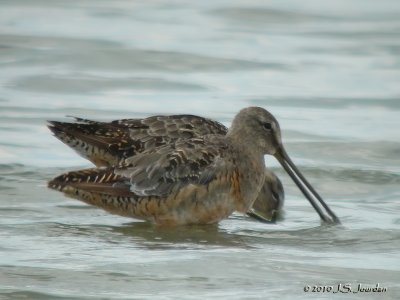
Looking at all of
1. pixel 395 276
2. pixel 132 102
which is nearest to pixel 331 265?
pixel 395 276

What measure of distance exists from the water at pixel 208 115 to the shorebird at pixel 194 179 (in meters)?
0.12

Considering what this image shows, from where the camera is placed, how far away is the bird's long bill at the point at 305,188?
8.04 metres

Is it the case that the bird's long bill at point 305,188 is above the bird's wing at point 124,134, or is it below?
below

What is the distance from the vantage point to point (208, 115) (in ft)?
35.6

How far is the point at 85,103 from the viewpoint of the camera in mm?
11180

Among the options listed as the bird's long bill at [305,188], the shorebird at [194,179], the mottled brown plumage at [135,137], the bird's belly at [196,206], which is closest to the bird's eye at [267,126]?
the shorebird at [194,179]

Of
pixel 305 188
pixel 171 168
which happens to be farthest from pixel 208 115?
pixel 171 168

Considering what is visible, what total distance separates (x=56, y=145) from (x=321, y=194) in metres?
2.04

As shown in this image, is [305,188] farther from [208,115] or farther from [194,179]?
[208,115]

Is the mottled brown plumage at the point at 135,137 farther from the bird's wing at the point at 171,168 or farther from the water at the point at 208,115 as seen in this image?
the bird's wing at the point at 171,168

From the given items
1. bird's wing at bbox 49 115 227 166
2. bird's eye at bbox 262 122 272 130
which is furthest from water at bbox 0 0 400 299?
bird's eye at bbox 262 122 272 130

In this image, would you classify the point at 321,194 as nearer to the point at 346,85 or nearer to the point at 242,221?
the point at 242,221

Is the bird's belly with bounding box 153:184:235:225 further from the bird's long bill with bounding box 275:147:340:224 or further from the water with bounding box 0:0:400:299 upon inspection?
the bird's long bill with bounding box 275:147:340:224

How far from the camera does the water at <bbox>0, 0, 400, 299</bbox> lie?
6555mm
